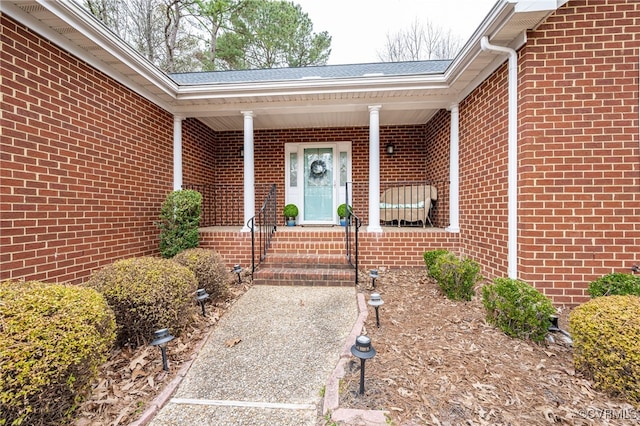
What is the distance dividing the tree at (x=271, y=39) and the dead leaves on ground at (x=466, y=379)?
472 inches

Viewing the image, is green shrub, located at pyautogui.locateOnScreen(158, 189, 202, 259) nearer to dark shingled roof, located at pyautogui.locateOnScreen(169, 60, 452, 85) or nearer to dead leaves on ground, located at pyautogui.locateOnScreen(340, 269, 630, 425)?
dead leaves on ground, located at pyautogui.locateOnScreen(340, 269, 630, 425)

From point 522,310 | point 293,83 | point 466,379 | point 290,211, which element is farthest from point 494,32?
point 290,211

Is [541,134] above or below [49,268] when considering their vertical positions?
above

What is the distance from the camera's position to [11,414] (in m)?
1.30

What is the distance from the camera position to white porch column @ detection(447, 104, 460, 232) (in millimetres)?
4734

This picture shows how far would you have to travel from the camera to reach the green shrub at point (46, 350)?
1.32 m

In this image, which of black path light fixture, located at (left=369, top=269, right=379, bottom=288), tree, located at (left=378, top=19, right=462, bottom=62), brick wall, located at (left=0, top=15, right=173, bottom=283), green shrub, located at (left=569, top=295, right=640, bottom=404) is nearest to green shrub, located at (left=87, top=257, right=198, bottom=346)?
brick wall, located at (left=0, top=15, right=173, bottom=283)

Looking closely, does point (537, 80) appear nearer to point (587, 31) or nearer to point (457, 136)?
point (587, 31)

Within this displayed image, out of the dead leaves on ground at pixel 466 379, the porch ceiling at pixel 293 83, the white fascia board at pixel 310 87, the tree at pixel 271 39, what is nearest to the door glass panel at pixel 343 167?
the porch ceiling at pixel 293 83

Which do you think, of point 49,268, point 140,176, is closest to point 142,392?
point 49,268

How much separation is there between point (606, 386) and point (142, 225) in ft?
17.6

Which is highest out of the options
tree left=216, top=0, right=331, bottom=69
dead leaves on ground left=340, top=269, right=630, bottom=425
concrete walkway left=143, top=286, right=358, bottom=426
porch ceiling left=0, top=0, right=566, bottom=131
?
tree left=216, top=0, right=331, bottom=69

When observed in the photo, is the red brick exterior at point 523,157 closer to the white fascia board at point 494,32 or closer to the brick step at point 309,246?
the white fascia board at point 494,32

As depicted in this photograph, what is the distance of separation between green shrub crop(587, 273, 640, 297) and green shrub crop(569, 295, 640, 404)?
613 millimetres
